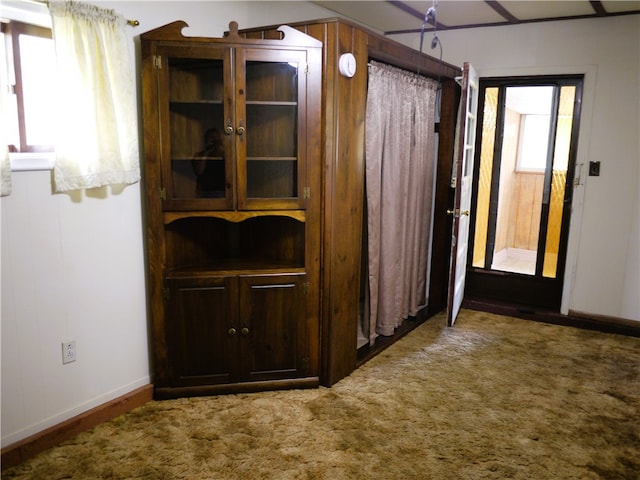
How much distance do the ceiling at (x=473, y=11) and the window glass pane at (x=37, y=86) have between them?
2057 millimetres

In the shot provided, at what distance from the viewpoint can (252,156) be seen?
272 centimetres

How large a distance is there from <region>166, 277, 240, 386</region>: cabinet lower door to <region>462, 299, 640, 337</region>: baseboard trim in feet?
8.26

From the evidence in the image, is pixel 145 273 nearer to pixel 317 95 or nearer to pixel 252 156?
pixel 252 156

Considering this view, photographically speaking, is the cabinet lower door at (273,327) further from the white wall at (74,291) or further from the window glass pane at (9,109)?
the window glass pane at (9,109)

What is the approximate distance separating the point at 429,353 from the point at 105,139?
8.10 feet

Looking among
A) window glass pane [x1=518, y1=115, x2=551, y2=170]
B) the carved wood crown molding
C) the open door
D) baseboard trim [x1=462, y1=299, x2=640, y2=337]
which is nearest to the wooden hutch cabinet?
the carved wood crown molding

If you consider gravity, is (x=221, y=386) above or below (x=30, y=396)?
below

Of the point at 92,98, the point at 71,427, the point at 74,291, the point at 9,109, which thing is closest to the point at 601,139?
the point at 92,98

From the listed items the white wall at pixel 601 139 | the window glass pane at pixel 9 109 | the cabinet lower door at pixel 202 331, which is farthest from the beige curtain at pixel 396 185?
the window glass pane at pixel 9 109

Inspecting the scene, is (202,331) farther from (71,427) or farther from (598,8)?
(598,8)

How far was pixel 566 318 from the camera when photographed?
13.5ft

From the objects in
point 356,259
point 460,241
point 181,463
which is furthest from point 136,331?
point 460,241

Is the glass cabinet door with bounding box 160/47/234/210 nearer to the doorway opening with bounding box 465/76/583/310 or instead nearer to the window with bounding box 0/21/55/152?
the window with bounding box 0/21/55/152

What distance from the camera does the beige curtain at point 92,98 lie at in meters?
2.16
